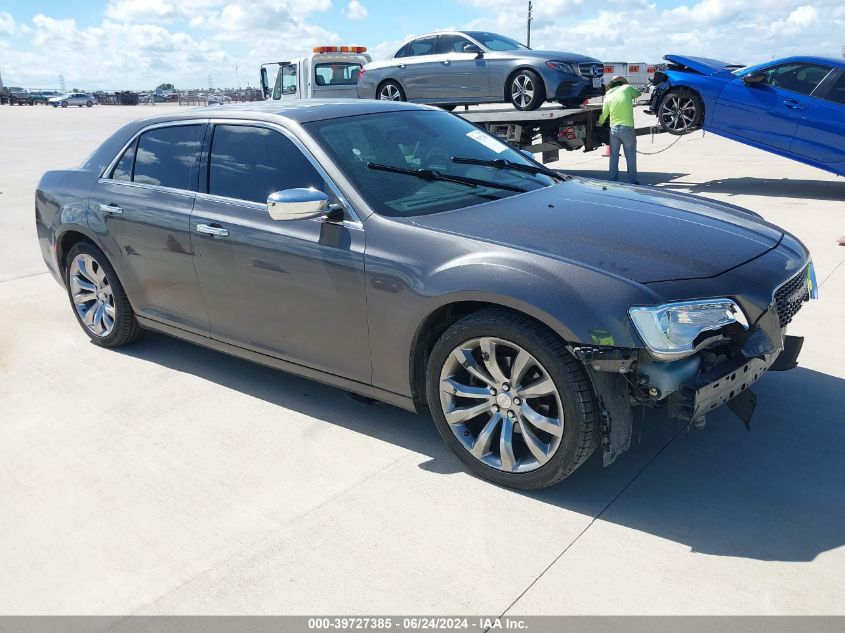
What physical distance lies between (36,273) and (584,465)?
628 centimetres

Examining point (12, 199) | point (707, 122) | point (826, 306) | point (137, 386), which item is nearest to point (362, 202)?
point (137, 386)

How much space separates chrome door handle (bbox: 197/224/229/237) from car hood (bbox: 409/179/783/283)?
3.96 ft

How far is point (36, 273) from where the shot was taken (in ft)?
25.6

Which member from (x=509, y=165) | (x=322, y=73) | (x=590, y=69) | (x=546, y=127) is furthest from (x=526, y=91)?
(x=509, y=165)

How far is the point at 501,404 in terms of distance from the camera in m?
3.40

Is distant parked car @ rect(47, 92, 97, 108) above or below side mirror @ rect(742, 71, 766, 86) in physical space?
above

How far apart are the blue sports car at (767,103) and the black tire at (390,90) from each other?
4.60 m

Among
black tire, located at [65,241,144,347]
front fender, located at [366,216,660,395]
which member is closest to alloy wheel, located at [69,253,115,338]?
black tire, located at [65,241,144,347]

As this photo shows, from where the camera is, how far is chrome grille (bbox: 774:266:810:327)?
11.1ft

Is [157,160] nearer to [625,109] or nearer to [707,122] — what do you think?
[625,109]

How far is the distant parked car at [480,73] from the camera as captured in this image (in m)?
12.7

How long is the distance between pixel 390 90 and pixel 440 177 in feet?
36.5

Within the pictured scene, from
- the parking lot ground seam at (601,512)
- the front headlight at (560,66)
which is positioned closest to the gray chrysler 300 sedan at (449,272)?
the parking lot ground seam at (601,512)

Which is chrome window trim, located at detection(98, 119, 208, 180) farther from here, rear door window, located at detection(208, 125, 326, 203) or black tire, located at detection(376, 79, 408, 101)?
black tire, located at detection(376, 79, 408, 101)
